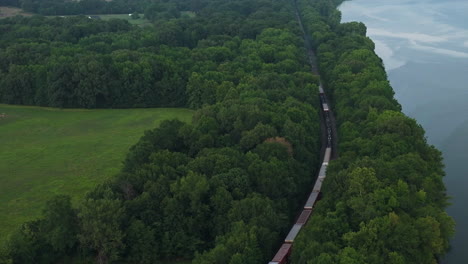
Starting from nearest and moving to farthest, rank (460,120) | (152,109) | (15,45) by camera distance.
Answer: (460,120), (152,109), (15,45)

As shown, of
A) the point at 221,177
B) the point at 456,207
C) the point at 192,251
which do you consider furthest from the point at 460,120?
the point at 192,251

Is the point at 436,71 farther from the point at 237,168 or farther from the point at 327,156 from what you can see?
the point at 237,168

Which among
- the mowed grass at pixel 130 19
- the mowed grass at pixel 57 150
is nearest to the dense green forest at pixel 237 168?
the mowed grass at pixel 57 150

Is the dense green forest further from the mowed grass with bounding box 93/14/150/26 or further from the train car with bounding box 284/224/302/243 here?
the mowed grass with bounding box 93/14/150/26

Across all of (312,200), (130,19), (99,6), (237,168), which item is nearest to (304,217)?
(312,200)

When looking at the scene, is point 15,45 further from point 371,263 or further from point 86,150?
point 371,263

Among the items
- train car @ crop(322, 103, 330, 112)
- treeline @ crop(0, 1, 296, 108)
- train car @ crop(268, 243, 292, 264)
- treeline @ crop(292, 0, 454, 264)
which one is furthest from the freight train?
treeline @ crop(0, 1, 296, 108)
